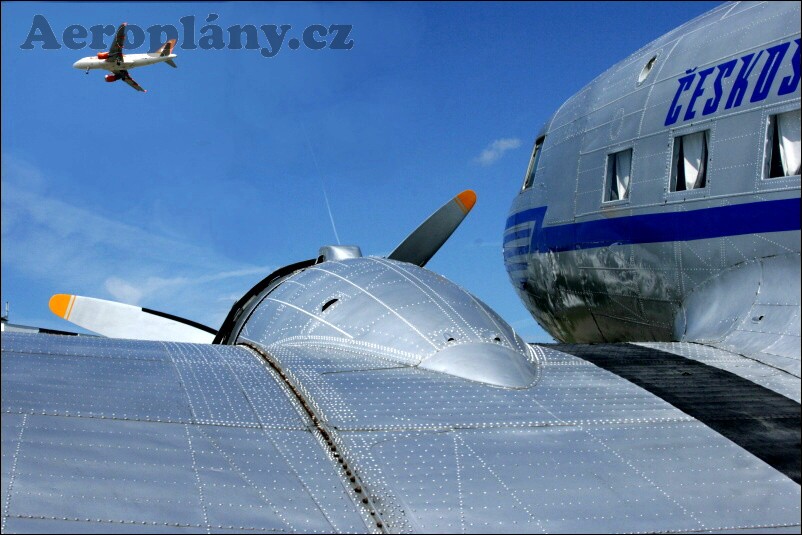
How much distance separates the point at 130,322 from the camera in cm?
1402

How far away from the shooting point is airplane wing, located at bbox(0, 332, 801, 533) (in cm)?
430

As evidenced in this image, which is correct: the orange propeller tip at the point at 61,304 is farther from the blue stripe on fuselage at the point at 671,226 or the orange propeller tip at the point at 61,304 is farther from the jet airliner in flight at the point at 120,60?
the jet airliner in flight at the point at 120,60

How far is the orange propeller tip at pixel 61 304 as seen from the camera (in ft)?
48.6

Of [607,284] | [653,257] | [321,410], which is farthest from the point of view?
[607,284]

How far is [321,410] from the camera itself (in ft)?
18.8

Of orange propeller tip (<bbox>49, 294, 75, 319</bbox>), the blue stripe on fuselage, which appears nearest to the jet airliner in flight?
orange propeller tip (<bbox>49, 294, 75, 319</bbox>)

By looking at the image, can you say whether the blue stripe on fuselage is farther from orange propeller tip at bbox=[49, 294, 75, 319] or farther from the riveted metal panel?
orange propeller tip at bbox=[49, 294, 75, 319]

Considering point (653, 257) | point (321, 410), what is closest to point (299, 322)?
point (321, 410)

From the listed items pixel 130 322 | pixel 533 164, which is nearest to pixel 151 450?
pixel 130 322

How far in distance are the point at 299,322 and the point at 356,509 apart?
4531 millimetres

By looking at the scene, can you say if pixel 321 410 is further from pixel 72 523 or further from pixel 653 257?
pixel 653 257

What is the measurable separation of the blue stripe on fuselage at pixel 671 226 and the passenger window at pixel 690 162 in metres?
0.38

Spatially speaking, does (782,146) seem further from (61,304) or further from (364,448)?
(61,304)

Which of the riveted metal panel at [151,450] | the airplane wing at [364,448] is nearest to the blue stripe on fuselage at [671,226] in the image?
the airplane wing at [364,448]
